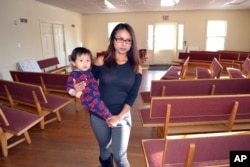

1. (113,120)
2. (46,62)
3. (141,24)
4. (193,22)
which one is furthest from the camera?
(141,24)

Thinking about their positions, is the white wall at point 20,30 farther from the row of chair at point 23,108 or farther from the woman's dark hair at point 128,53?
the woman's dark hair at point 128,53

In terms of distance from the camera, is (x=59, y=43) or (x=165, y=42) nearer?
(x=59, y=43)

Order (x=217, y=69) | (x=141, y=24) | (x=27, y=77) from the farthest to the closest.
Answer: (x=141, y=24), (x=217, y=69), (x=27, y=77)

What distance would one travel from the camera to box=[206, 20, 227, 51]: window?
9.83 metres

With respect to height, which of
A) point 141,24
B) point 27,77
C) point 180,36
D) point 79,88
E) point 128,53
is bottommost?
point 27,77

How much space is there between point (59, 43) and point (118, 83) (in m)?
7.35

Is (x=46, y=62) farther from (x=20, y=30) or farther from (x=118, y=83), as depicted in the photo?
(x=118, y=83)

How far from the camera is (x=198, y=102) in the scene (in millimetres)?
2047

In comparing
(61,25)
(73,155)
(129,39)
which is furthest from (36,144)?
(61,25)

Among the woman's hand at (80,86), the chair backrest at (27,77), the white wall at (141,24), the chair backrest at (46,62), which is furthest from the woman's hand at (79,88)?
the white wall at (141,24)

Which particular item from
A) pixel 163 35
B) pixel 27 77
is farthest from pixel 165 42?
pixel 27 77

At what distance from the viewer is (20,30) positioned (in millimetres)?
5633

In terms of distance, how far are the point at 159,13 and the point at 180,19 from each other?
1045 millimetres

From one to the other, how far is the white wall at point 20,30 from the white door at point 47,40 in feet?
0.69
